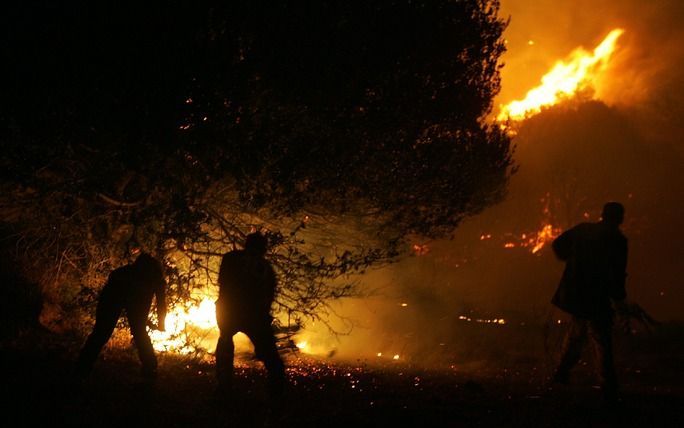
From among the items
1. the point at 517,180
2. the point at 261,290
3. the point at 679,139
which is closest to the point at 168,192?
the point at 261,290

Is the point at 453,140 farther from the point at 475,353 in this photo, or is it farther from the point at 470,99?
the point at 475,353

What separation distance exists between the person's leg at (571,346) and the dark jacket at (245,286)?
346cm

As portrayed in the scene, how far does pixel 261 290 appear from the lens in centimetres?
521

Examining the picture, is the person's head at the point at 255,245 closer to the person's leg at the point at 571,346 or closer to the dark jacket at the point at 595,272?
the dark jacket at the point at 595,272

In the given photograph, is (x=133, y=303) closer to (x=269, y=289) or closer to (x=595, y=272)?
(x=269, y=289)

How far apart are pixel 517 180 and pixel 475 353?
60.1ft

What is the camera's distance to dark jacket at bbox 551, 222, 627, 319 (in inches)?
220

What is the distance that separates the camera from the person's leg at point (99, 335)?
18.7 feet

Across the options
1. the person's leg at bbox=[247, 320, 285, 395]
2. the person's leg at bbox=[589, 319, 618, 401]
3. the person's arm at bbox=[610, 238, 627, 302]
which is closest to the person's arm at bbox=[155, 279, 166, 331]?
the person's leg at bbox=[247, 320, 285, 395]

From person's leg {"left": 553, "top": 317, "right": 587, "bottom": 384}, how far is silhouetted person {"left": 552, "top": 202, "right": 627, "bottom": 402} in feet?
0.03

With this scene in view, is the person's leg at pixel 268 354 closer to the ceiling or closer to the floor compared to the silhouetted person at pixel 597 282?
closer to the floor

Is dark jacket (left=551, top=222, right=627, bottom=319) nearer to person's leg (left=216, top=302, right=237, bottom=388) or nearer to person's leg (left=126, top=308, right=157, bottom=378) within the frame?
person's leg (left=216, top=302, right=237, bottom=388)

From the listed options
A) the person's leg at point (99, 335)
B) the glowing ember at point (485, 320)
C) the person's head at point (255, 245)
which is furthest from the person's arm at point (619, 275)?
the glowing ember at point (485, 320)

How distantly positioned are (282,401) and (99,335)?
2.34 meters
